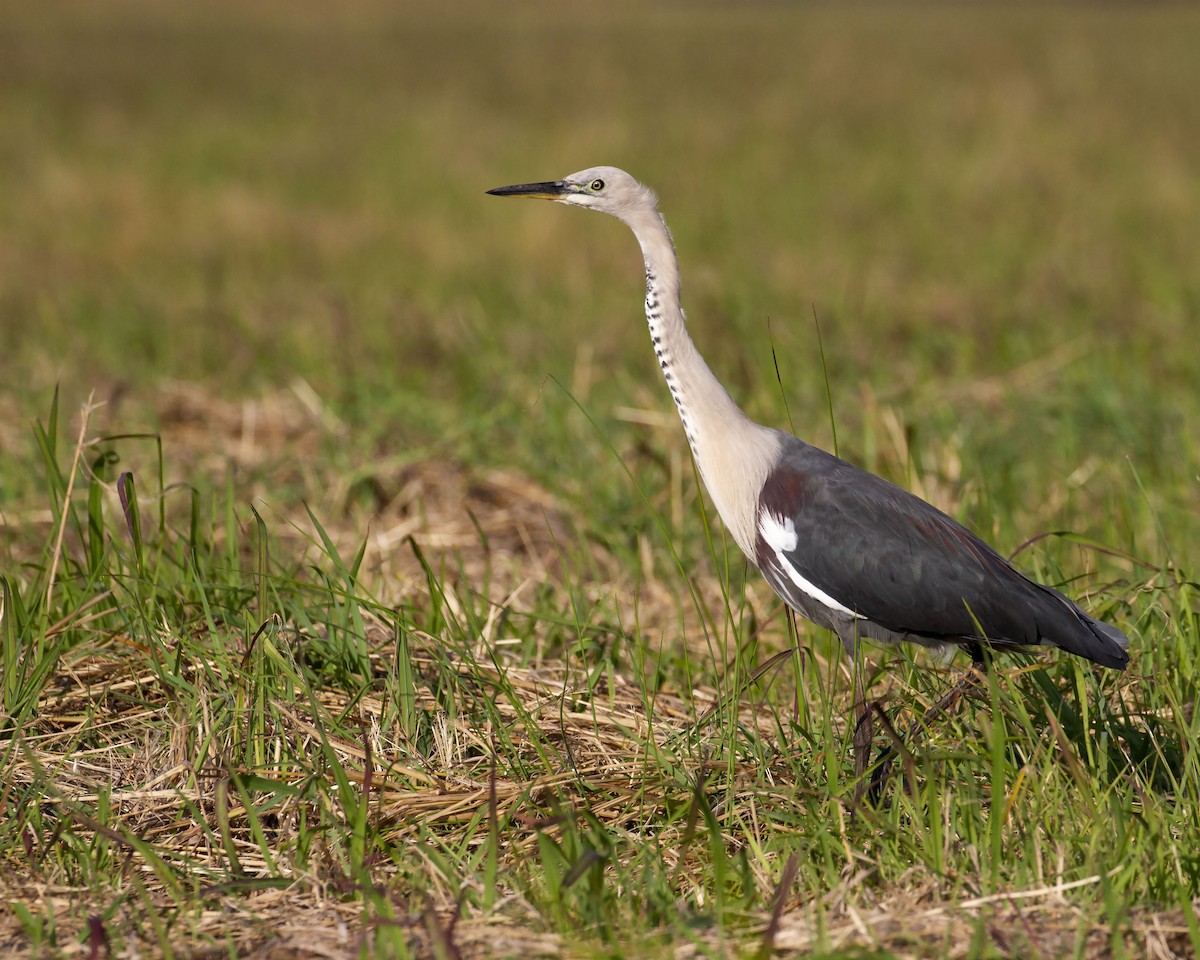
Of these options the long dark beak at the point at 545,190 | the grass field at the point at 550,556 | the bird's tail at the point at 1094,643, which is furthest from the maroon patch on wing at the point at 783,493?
the long dark beak at the point at 545,190

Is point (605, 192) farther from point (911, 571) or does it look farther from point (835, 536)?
point (911, 571)

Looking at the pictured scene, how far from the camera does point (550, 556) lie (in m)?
5.45

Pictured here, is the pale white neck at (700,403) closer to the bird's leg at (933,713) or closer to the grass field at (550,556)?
the grass field at (550,556)

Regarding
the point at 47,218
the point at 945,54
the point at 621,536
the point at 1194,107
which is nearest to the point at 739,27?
the point at 945,54

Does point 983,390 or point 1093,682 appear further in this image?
point 983,390

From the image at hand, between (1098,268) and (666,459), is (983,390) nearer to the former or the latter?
(666,459)

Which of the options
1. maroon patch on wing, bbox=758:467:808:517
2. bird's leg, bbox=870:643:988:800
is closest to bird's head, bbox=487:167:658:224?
maroon patch on wing, bbox=758:467:808:517

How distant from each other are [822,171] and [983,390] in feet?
29.6

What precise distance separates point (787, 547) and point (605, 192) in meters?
1.08

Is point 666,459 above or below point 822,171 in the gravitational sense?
below

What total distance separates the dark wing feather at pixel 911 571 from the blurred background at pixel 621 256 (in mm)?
393

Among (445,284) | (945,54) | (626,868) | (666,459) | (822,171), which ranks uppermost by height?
(945,54)

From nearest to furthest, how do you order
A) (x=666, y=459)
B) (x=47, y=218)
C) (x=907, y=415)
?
1. (x=666, y=459)
2. (x=907, y=415)
3. (x=47, y=218)

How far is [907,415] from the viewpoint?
6.67 meters
